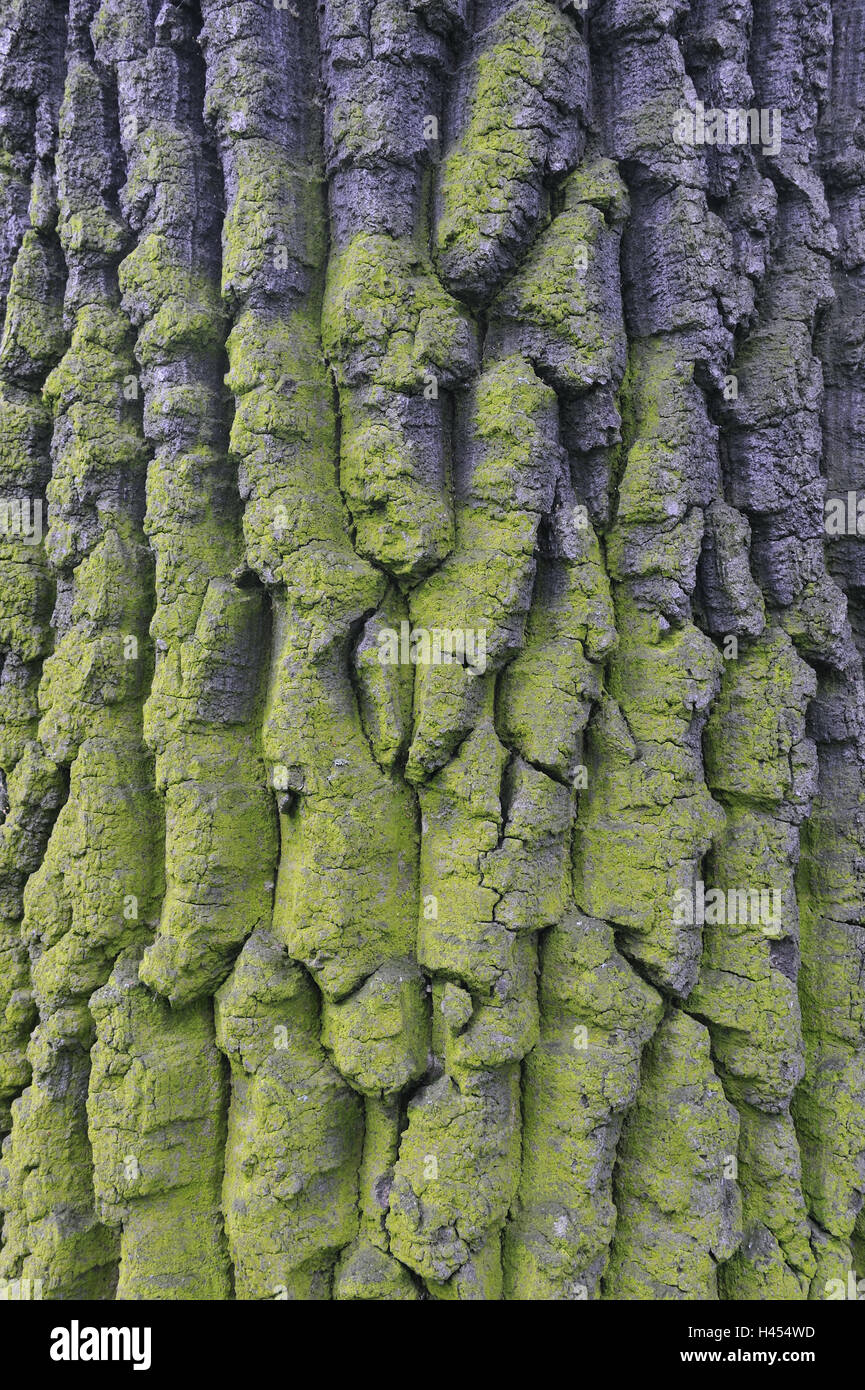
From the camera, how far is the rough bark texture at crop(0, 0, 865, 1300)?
9.63 feet

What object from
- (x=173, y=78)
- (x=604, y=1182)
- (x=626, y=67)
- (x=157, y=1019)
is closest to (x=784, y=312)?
(x=626, y=67)

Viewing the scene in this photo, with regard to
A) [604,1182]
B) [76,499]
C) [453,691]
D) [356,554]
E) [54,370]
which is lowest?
[604,1182]

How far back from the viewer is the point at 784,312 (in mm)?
3453

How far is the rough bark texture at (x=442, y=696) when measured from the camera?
9.63 ft

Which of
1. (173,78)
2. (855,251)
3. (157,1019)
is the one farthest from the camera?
(855,251)

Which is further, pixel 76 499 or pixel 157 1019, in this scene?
pixel 76 499

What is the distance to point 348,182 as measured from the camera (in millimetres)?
3203

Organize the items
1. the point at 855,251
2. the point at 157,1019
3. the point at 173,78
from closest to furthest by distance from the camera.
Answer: the point at 157,1019
the point at 173,78
the point at 855,251

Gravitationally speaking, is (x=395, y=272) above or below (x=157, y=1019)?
above

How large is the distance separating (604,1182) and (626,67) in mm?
4485

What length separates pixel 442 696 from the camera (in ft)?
9.64

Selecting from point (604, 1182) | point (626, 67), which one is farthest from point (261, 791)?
point (626, 67)

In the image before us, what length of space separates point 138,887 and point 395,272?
2.68 m

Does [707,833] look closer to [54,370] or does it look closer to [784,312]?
[784,312]
